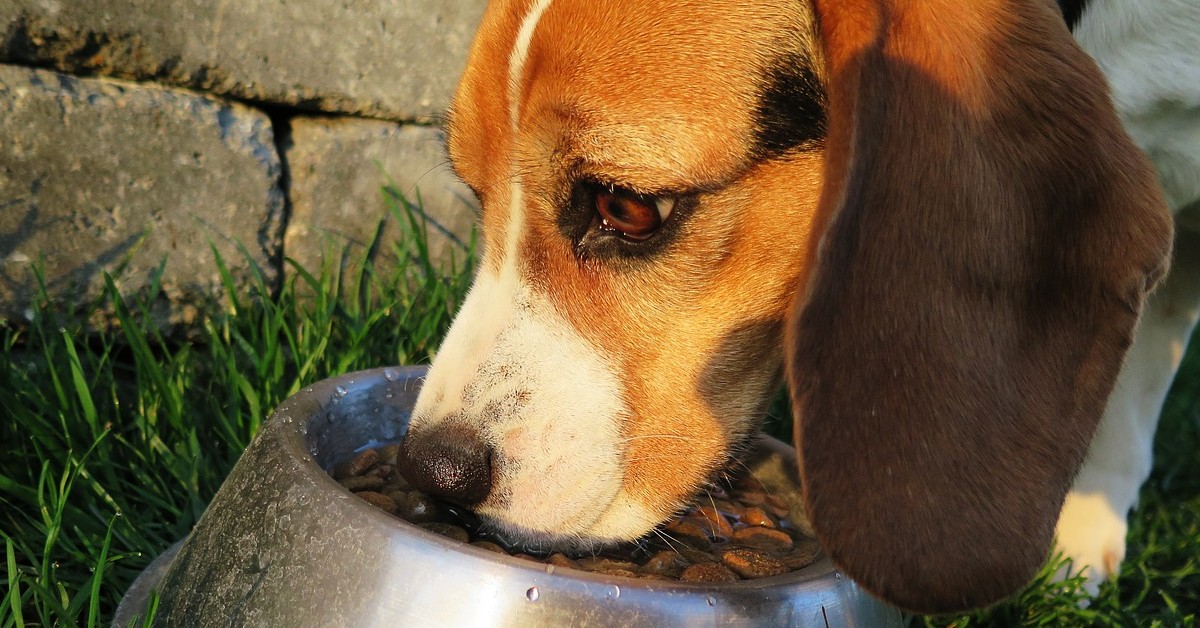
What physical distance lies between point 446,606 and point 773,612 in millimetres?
466

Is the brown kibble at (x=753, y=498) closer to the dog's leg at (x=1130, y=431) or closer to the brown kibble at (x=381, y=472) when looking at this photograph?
the brown kibble at (x=381, y=472)

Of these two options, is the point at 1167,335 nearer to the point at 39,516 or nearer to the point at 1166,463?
the point at 1166,463

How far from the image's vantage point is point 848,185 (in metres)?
1.59

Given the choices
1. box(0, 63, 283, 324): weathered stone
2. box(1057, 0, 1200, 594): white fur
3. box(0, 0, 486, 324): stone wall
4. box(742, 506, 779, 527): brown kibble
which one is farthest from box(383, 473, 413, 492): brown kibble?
box(1057, 0, 1200, 594): white fur

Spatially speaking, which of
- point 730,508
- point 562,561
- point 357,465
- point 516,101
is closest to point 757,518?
point 730,508

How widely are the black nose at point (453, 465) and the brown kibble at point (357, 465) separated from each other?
22cm

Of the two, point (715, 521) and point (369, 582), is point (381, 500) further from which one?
point (715, 521)

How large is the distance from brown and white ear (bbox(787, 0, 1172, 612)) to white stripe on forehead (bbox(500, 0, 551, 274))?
55 centimetres

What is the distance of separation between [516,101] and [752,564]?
34.8 inches

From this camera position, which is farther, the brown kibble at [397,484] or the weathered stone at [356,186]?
the weathered stone at [356,186]

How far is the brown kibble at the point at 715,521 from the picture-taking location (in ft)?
6.79

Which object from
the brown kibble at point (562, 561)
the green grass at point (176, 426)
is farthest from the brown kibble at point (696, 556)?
the green grass at point (176, 426)

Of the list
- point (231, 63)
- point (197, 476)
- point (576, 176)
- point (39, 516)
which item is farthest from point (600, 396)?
point (231, 63)

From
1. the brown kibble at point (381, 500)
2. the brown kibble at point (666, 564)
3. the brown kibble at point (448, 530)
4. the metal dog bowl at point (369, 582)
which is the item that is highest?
the metal dog bowl at point (369, 582)
